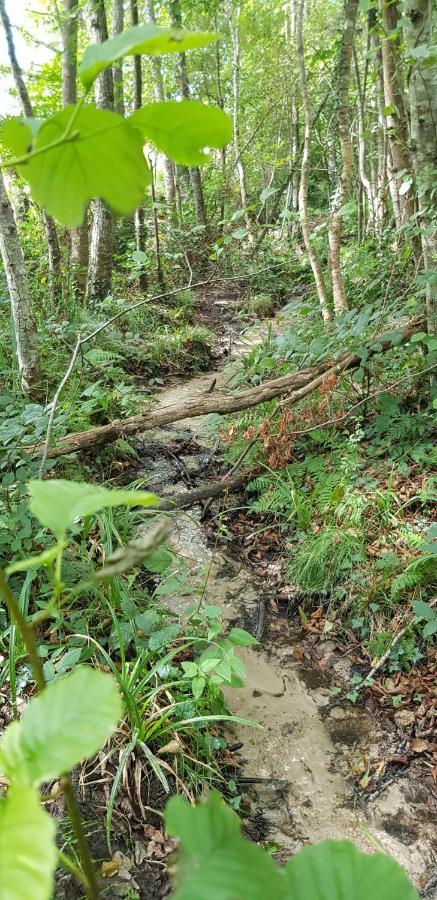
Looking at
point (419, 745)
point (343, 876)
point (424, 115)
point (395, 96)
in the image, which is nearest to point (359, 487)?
point (419, 745)

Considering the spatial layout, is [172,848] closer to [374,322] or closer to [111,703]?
[111,703]

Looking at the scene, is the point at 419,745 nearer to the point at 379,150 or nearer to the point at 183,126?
the point at 183,126

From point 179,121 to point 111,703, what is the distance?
1.63 ft

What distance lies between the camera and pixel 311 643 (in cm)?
312

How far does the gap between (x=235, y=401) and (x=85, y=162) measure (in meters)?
3.82

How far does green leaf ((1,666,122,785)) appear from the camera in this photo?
14.0 inches

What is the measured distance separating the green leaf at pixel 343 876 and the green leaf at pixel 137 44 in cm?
62

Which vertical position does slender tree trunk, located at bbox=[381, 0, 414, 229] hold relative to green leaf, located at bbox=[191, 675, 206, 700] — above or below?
above

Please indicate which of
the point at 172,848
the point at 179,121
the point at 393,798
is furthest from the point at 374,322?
the point at 179,121

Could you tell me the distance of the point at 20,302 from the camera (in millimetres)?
4051

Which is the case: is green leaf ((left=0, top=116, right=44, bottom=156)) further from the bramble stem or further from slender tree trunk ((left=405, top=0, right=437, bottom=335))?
slender tree trunk ((left=405, top=0, right=437, bottom=335))

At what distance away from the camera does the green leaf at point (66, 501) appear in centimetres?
42

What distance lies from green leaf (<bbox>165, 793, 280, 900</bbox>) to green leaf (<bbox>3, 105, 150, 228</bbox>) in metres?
0.49

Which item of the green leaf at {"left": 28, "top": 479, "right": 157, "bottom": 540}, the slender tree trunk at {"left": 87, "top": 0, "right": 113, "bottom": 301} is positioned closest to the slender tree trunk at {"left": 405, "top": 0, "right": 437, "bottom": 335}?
the green leaf at {"left": 28, "top": 479, "right": 157, "bottom": 540}
